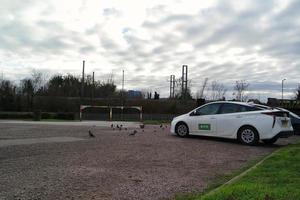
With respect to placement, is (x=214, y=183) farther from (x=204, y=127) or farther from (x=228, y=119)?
(x=204, y=127)

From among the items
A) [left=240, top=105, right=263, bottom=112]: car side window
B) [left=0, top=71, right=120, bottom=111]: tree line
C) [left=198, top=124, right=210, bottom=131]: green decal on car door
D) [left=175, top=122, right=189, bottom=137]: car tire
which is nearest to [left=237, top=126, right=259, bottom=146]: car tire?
[left=240, top=105, right=263, bottom=112]: car side window

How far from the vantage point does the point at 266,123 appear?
14648mm

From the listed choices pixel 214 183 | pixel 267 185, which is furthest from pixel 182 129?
pixel 267 185

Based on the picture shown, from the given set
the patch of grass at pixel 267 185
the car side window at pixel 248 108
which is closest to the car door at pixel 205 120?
the car side window at pixel 248 108

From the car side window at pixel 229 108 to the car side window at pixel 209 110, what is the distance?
24cm

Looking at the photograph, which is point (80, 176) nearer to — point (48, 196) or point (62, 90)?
point (48, 196)

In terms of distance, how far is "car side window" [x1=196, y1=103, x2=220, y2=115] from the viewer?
1605cm

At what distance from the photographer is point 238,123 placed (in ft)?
50.0

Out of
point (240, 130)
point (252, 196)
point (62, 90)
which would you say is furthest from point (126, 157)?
point (62, 90)

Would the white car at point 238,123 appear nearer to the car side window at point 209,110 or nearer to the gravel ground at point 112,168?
the car side window at point 209,110

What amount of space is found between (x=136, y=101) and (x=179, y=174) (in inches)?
1752

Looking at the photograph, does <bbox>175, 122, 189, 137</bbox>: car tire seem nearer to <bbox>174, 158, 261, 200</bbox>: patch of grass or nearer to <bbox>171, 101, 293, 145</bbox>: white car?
<bbox>171, 101, 293, 145</bbox>: white car

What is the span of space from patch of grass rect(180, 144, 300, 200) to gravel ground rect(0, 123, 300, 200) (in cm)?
73

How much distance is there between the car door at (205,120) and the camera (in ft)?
52.1
